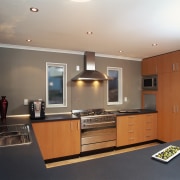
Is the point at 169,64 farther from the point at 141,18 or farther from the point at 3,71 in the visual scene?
the point at 3,71

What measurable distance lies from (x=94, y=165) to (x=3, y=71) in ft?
9.49

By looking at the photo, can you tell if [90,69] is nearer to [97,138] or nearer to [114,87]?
[114,87]

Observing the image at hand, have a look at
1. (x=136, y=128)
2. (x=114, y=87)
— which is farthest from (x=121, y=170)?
(x=114, y=87)

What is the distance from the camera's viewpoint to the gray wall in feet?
10.9

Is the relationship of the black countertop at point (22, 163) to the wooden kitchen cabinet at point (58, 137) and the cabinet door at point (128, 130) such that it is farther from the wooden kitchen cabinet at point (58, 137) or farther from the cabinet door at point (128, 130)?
the cabinet door at point (128, 130)

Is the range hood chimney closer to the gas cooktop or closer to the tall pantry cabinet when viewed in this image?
the gas cooktop

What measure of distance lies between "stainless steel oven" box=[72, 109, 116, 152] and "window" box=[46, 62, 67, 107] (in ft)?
2.47

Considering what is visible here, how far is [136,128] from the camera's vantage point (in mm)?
4016

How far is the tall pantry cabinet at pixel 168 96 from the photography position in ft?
12.3

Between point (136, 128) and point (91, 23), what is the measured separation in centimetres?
283

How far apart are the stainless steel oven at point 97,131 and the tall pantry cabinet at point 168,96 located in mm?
1353

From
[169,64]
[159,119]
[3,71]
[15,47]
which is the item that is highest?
[15,47]

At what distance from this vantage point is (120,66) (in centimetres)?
451
